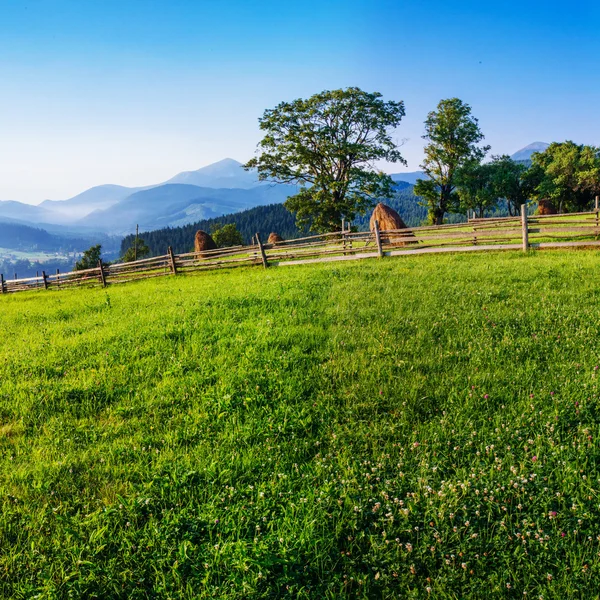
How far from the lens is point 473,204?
2025 inches

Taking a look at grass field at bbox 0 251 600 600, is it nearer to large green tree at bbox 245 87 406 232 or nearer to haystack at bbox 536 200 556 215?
large green tree at bbox 245 87 406 232

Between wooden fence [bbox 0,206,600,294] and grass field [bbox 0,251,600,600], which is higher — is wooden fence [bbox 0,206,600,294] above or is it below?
above

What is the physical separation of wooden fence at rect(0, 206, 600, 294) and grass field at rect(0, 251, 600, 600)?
11.7 meters

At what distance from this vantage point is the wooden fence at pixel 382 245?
17.3 meters

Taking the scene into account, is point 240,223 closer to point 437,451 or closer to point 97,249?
point 97,249

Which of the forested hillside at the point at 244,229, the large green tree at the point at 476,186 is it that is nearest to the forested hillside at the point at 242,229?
the forested hillside at the point at 244,229

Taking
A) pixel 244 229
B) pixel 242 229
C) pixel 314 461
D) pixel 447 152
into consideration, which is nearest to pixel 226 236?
pixel 447 152

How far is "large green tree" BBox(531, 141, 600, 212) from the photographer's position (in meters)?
47.5

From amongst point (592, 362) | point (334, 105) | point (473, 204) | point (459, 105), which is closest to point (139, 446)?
point (592, 362)

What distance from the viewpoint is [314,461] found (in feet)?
12.1

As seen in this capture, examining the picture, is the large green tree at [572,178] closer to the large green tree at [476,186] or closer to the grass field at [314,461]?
the large green tree at [476,186]

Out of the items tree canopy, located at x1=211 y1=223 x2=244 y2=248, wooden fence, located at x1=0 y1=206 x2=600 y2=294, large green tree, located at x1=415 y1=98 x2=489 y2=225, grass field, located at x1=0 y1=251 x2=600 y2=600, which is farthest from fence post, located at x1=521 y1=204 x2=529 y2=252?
tree canopy, located at x1=211 y1=223 x2=244 y2=248

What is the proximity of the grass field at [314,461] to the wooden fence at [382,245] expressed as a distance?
1168cm

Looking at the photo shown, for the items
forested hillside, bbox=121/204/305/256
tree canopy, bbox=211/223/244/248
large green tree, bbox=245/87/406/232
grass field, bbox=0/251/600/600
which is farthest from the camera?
forested hillside, bbox=121/204/305/256
